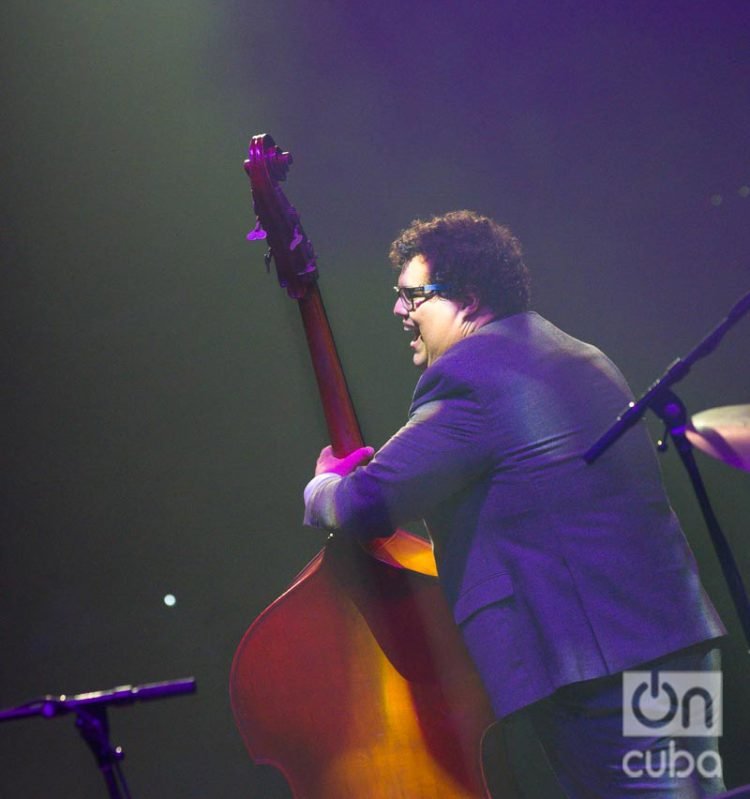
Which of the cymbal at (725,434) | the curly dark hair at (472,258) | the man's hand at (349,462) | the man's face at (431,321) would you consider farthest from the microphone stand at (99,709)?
the curly dark hair at (472,258)

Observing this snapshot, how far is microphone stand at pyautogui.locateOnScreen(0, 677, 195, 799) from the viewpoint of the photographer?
1.49 meters

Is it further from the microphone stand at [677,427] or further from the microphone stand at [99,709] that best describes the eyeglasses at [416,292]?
the microphone stand at [99,709]

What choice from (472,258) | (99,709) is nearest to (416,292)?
(472,258)

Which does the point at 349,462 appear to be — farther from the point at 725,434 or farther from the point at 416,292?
the point at 725,434

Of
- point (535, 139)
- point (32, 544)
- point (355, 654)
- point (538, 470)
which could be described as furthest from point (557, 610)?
point (32, 544)

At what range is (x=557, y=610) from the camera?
1.90 meters

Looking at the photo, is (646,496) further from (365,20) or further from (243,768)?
(365,20)

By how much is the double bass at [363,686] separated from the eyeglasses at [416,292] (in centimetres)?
61

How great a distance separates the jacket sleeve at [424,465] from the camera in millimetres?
1966

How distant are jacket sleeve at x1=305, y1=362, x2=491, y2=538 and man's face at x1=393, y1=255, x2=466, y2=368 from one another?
0.91 feet

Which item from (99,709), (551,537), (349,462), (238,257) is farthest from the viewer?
(238,257)

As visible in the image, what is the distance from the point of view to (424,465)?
6.44ft

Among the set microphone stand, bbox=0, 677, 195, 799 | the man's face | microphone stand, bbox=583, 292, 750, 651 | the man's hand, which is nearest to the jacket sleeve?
the man's hand

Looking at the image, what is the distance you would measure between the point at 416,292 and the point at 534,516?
0.69 m
